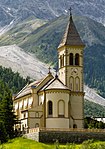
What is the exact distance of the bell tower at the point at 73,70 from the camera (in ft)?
358

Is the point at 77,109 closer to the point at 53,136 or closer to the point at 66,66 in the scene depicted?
the point at 66,66

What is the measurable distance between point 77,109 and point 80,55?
456 inches

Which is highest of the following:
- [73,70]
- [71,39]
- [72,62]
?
[71,39]

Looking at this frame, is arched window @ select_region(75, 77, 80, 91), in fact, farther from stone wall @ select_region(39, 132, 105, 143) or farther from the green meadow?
the green meadow

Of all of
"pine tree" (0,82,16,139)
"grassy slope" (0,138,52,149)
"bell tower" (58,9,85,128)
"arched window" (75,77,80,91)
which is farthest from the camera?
"arched window" (75,77,80,91)

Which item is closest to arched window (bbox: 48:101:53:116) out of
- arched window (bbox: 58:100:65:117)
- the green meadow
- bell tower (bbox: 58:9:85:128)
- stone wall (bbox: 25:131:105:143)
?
arched window (bbox: 58:100:65:117)

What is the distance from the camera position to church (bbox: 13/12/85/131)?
341 feet

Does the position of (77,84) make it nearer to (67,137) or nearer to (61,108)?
(61,108)

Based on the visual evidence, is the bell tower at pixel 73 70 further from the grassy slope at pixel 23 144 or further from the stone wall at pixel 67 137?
the grassy slope at pixel 23 144

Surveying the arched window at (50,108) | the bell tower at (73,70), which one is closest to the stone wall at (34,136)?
the arched window at (50,108)

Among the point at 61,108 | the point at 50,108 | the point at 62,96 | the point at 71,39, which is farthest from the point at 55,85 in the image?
the point at 71,39

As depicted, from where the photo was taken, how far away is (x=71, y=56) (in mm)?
112750

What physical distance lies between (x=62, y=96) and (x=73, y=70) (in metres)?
9.31

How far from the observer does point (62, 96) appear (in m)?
104
